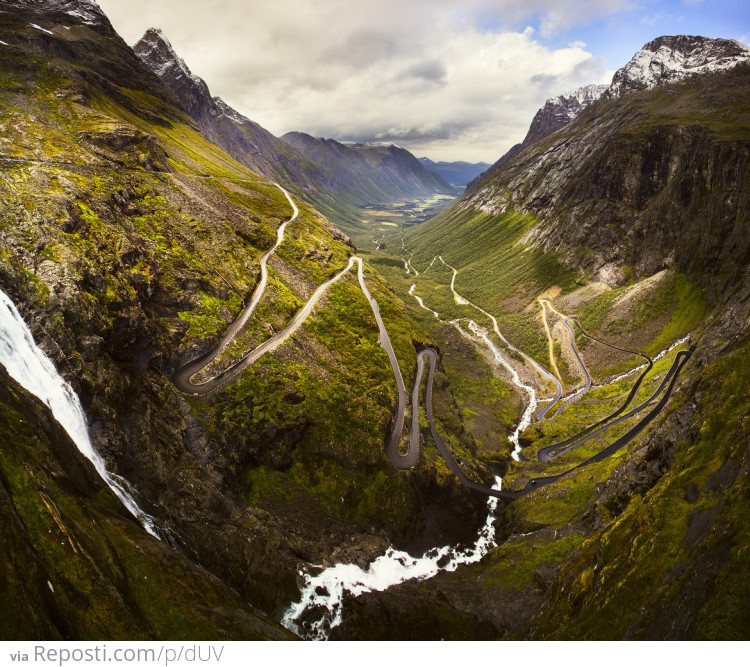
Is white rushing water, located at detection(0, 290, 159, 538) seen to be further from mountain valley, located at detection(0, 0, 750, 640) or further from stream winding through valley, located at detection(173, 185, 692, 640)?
stream winding through valley, located at detection(173, 185, 692, 640)

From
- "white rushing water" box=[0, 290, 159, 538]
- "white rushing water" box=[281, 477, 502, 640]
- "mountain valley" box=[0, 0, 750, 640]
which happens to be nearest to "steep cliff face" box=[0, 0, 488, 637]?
"mountain valley" box=[0, 0, 750, 640]

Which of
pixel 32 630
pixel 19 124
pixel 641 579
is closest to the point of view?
pixel 32 630

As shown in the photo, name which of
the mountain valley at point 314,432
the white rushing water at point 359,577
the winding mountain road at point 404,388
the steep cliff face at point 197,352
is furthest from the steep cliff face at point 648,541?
the steep cliff face at point 197,352

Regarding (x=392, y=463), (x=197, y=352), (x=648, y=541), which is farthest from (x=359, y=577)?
(x=197, y=352)

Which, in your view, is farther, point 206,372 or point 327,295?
point 327,295

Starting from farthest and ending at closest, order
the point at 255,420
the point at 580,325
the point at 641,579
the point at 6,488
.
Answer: the point at 580,325, the point at 255,420, the point at 641,579, the point at 6,488

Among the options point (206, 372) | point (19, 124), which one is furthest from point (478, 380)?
point (19, 124)

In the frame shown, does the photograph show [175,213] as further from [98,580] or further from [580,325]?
[580,325]
